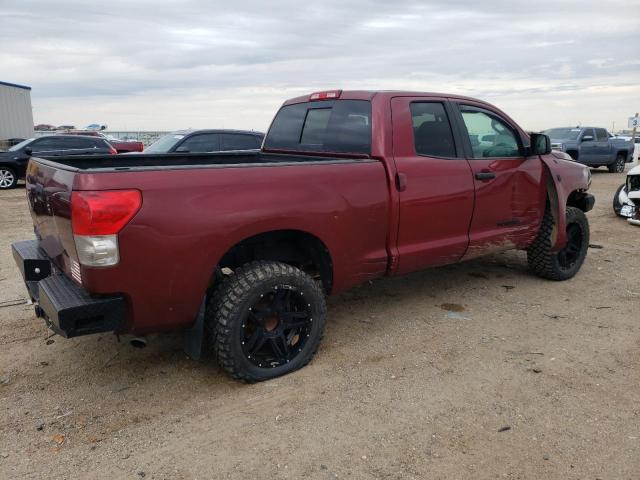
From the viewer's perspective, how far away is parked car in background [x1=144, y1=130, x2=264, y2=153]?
9.88m

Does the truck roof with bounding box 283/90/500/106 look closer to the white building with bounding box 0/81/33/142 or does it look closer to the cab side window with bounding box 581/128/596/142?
the cab side window with bounding box 581/128/596/142

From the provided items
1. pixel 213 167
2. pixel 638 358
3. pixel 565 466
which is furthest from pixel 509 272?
pixel 213 167

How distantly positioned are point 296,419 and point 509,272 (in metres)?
3.70

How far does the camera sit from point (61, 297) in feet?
9.12

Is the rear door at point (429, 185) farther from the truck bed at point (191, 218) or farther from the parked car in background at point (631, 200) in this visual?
the parked car in background at point (631, 200)

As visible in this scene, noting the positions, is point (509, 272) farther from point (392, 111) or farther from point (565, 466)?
point (565, 466)

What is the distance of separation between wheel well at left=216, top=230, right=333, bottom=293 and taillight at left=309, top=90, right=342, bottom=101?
4.50 ft

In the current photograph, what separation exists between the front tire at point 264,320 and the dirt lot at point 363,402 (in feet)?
0.48

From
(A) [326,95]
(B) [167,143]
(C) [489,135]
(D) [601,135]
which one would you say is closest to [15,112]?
(B) [167,143]

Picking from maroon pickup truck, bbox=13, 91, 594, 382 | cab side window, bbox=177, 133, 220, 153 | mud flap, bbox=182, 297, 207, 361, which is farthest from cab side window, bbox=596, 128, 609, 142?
mud flap, bbox=182, 297, 207, 361

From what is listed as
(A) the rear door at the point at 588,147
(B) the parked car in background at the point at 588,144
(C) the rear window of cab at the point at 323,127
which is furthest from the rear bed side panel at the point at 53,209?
(A) the rear door at the point at 588,147

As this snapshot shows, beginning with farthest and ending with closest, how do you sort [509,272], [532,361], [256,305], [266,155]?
[509,272]
[266,155]
[532,361]
[256,305]

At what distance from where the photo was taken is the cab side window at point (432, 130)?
407cm

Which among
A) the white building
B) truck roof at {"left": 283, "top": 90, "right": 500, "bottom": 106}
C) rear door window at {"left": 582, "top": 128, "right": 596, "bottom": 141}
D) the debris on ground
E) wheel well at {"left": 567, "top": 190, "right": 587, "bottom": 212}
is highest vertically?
the white building
